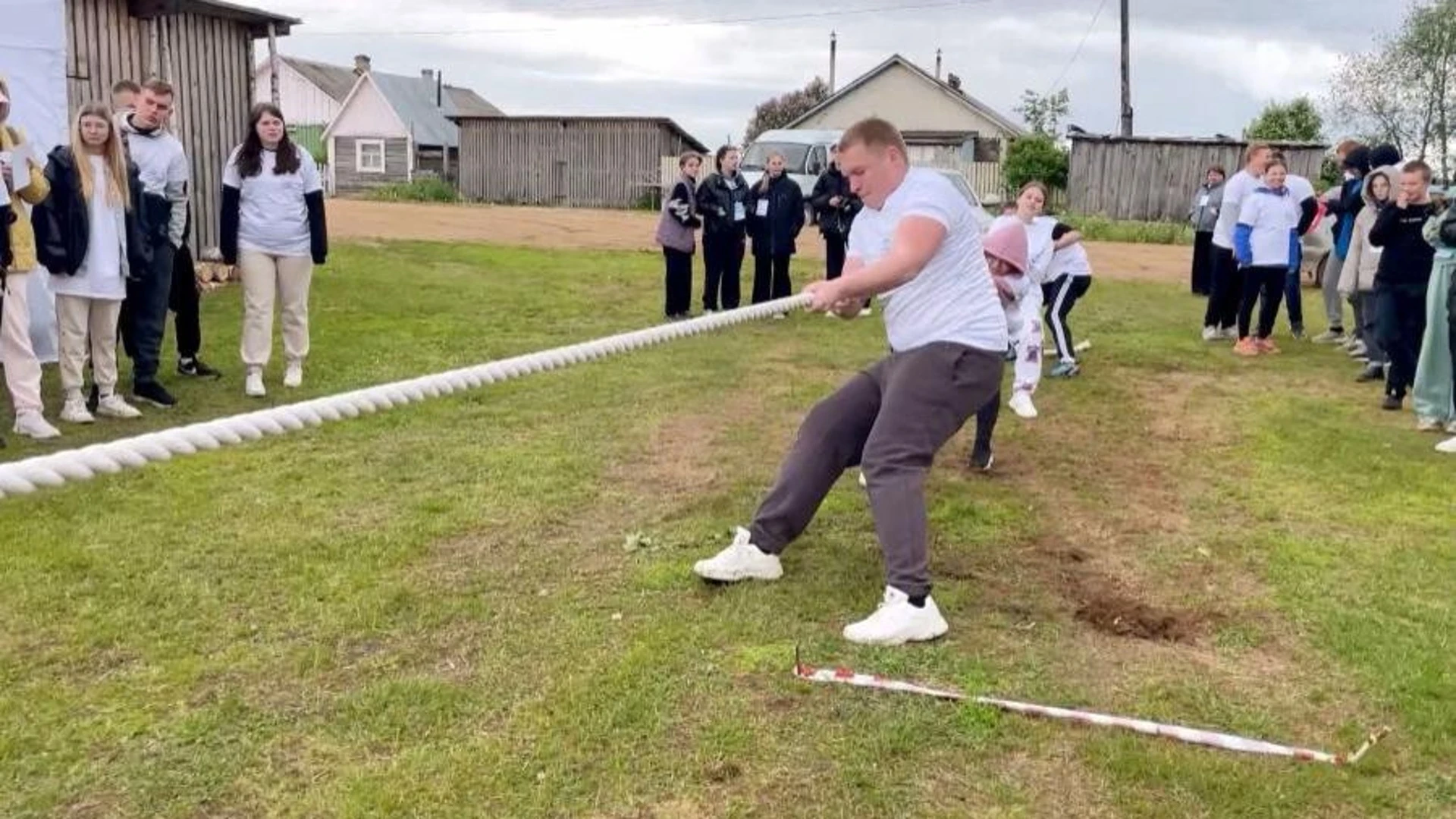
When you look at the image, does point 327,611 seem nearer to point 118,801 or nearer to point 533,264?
point 118,801

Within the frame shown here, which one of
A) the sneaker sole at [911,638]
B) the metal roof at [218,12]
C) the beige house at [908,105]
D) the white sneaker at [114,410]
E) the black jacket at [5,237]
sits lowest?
the sneaker sole at [911,638]

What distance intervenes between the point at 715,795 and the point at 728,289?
10468 millimetres

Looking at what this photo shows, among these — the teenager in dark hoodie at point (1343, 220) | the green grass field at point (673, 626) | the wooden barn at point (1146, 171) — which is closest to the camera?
the green grass field at point (673, 626)

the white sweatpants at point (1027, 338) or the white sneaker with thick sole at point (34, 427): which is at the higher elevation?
the white sweatpants at point (1027, 338)

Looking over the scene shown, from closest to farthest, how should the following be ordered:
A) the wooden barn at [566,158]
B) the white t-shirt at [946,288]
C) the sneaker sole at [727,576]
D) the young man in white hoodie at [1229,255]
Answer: the white t-shirt at [946,288], the sneaker sole at [727,576], the young man in white hoodie at [1229,255], the wooden barn at [566,158]

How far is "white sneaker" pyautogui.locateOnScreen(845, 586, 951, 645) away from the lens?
14.1 ft

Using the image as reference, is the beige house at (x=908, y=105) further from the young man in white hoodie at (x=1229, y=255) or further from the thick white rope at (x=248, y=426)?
the thick white rope at (x=248, y=426)

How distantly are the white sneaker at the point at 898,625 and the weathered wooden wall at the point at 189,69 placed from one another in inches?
378

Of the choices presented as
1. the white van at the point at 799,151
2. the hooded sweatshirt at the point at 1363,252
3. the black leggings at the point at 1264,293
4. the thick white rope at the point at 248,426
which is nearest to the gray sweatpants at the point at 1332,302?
the black leggings at the point at 1264,293

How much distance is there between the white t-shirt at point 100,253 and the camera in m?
7.27

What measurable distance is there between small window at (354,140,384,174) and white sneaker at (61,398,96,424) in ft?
172

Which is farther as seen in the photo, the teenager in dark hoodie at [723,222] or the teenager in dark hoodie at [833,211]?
the teenager in dark hoodie at [833,211]

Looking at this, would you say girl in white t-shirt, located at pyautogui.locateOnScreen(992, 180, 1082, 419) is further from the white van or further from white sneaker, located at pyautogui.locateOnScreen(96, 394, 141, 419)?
the white van

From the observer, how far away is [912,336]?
14.7ft
